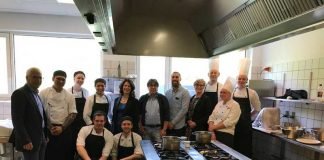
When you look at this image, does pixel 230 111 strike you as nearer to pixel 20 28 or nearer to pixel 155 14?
pixel 155 14

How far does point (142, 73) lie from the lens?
4.20 metres

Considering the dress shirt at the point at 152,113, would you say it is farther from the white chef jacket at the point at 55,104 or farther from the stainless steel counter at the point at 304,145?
the stainless steel counter at the point at 304,145

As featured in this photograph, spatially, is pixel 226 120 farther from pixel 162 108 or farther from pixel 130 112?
pixel 130 112

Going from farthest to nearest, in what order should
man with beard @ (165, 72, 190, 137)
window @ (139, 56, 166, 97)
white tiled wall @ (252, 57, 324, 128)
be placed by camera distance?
window @ (139, 56, 166, 97), man with beard @ (165, 72, 190, 137), white tiled wall @ (252, 57, 324, 128)

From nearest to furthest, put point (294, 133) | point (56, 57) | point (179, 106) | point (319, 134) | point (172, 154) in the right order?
point (172, 154), point (319, 134), point (294, 133), point (179, 106), point (56, 57)

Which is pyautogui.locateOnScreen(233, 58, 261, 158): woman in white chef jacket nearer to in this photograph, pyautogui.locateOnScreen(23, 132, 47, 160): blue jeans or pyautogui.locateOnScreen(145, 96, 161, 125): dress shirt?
pyautogui.locateOnScreen(145, 96, 161, 125): dress shirt

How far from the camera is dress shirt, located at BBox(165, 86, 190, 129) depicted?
302 cm

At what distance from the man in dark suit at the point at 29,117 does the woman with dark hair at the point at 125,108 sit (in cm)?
81

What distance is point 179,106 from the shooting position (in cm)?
308

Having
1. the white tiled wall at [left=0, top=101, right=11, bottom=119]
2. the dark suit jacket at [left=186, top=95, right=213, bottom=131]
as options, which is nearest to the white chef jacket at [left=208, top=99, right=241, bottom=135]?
the dark suit jacket at [left=186, top=95, right=213, bottom=131]

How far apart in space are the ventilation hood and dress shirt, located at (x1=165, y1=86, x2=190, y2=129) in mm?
1389

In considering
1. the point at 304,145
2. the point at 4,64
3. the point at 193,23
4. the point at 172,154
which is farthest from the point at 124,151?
the point at 4,64

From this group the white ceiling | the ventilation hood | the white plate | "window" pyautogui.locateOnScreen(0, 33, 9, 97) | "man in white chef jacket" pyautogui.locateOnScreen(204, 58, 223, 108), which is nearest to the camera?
the ventilation hood

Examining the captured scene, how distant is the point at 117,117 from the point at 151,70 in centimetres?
150
